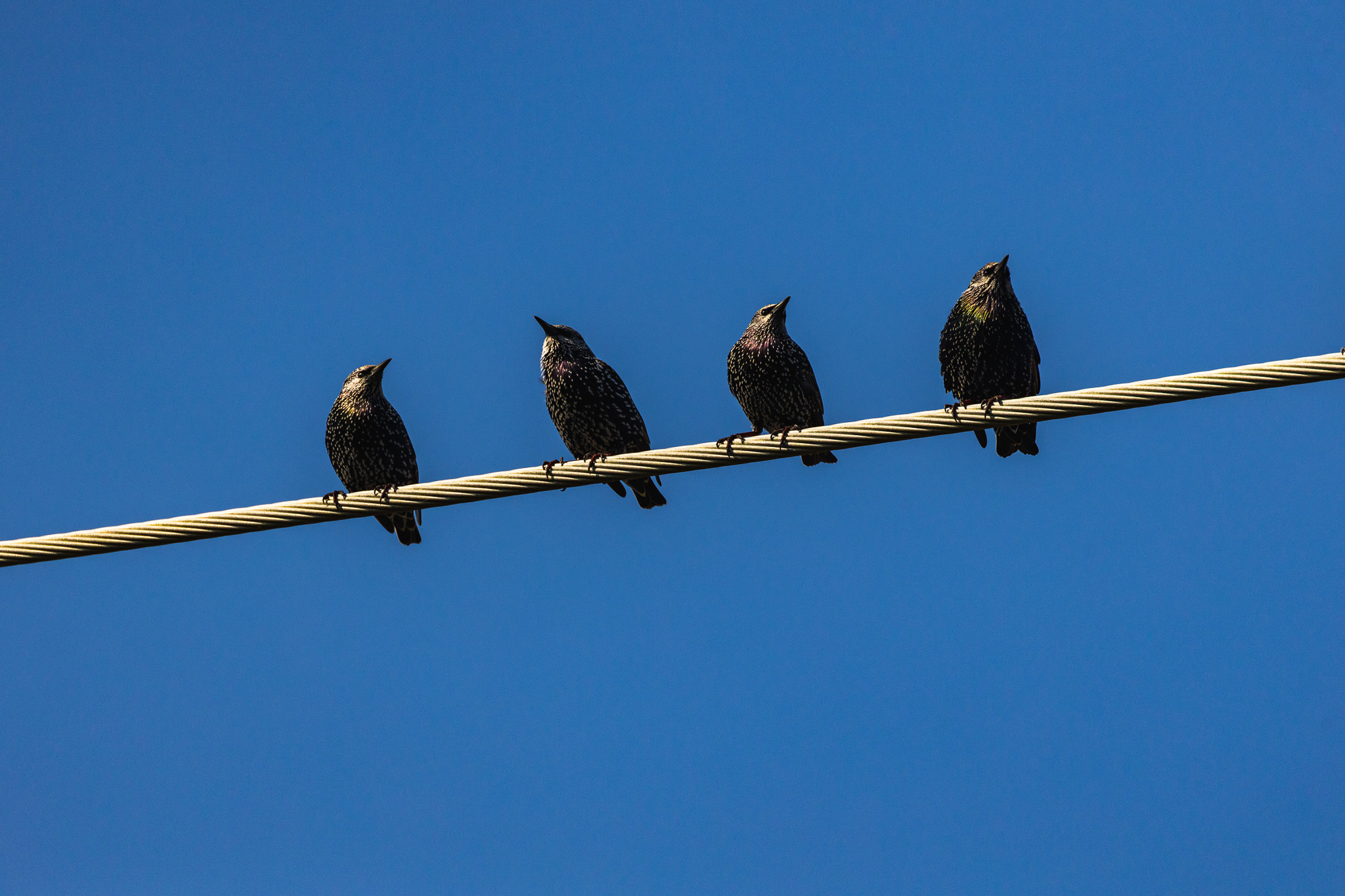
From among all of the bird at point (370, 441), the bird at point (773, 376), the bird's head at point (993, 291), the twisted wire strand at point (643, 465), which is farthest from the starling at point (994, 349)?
the bird at point (370, 441)

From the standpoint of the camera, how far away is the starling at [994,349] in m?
7.25

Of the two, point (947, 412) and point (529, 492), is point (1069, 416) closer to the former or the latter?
→ point (947, 412)

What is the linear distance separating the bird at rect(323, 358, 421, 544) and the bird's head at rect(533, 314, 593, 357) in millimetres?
1047

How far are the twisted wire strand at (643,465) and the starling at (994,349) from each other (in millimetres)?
2543

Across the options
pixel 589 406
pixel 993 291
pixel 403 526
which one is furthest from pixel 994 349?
pixel 403 526

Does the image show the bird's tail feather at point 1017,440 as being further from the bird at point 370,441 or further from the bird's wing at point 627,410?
the bird at point 370,441

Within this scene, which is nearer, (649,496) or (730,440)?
(730,440)

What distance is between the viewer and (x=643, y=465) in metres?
4.90

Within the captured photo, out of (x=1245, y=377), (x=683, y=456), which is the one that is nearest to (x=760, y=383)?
(x=683, y=456)

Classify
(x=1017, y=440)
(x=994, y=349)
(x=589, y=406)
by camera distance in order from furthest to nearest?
1. (x=589, y=406)
2. (x=1017, y=440)
3. (x=994, y=349)

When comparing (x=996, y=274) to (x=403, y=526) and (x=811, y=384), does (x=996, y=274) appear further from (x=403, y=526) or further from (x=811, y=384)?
(x=403, y=526)

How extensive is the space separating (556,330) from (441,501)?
10.6ft

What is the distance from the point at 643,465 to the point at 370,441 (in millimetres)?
3559

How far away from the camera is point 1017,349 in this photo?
23.8 feet
